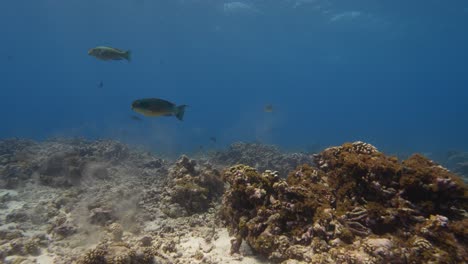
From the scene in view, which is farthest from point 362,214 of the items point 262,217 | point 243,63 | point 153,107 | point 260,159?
point 243,63

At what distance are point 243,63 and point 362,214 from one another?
115 m

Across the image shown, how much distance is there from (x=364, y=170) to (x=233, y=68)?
400 feet

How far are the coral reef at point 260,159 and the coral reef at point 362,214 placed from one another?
6.48m

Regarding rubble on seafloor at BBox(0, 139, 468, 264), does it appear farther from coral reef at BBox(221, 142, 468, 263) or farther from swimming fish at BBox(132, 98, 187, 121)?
swimming fish at BBox(132, 98, 187, 121)

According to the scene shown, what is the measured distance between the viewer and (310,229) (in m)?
3.95

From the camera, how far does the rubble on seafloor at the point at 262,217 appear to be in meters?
3.46

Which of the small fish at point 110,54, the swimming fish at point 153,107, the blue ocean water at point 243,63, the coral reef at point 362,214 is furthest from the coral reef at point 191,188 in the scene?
the blue ocean water at point 243,63

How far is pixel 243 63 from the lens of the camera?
378 feet

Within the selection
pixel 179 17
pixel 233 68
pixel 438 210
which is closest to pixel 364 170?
pixel 438 210

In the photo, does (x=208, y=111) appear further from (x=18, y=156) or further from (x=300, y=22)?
(x=18, y=156)

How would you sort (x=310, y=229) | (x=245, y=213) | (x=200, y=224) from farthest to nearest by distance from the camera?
(x=200, y=224)
(x=245, y=213)
(x=310, y=229)

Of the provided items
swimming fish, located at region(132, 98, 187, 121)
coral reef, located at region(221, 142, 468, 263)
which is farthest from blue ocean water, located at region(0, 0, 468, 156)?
coral reef, located at region(221, 142, 468, 263)

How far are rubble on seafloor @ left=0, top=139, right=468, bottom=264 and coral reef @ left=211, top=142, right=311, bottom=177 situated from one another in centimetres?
468

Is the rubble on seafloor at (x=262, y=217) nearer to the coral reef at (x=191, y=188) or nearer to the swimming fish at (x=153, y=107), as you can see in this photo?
the coral reef at (x=191, y=188)
